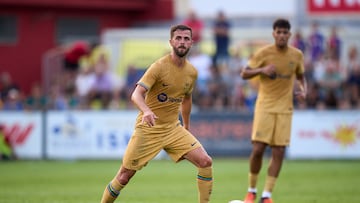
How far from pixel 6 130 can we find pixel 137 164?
14650 millimetres

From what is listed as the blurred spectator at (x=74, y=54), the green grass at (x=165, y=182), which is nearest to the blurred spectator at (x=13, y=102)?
the green grass at (x=165, y=182)

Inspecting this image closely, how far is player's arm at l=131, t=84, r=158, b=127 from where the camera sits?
10766 millimetres

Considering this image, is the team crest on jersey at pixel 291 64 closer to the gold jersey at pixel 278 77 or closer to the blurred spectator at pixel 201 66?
the gold jersey at pixel 278 77

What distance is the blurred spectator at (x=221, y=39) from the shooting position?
26422mm

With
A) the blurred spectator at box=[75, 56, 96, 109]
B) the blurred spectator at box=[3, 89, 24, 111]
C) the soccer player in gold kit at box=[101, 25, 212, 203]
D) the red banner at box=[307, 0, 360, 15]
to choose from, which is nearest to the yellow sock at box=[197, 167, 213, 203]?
the soccer player in gold kit at box=[101, 25, 212, 203]

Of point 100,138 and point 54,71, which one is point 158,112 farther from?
point 54,71

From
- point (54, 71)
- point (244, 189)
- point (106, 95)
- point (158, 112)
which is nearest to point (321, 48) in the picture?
point (106, 95)

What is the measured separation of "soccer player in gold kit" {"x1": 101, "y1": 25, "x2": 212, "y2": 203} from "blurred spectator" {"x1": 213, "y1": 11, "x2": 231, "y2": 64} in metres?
14.7

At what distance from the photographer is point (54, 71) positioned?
29.9 metres

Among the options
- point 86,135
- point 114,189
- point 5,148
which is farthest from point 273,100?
point 5,148

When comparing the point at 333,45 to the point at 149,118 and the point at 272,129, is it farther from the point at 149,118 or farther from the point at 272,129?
the point at 149,118

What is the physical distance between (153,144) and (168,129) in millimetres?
298

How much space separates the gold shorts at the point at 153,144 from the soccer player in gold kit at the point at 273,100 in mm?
2621

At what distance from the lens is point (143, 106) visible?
1098 centimetres
